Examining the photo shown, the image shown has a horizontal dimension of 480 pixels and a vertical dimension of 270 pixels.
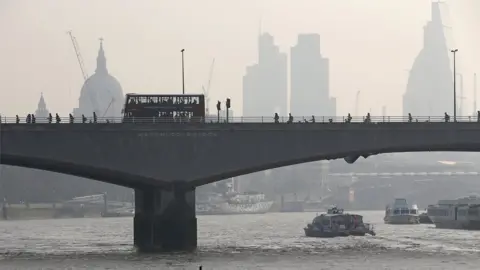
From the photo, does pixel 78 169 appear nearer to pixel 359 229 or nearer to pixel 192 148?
pixel 192 148

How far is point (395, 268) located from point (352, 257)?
674 inches

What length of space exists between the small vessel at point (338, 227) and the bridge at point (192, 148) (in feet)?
155

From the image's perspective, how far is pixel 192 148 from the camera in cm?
13988

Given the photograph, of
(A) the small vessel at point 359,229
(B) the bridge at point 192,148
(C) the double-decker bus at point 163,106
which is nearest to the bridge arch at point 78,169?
(B) the bridge at point 192,148

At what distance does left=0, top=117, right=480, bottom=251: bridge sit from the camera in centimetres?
13775

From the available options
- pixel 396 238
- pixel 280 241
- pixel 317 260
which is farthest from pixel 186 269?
pixel 396 238

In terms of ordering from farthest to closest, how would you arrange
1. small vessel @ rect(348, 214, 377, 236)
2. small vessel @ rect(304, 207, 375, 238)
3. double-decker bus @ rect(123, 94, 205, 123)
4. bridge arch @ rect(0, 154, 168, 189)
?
small vessel @ rect(304, 207, 375, 238) → small vessel @ rect(348, 214, 377, 236) → double-decker bus @ rect(123, 94, 205, 123) → bridge arch @ rect(0, 154, 168, 189)

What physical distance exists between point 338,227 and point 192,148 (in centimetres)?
5444

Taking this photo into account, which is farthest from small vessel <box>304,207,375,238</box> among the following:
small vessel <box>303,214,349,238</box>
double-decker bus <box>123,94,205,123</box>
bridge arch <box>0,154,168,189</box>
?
bridge arch <box>0,154,168,189</box>

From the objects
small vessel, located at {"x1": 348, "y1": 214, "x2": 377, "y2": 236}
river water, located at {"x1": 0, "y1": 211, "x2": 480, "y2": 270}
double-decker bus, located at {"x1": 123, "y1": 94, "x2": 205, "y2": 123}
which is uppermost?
double-decker bus, located at {"x1": 123, "y1": 94, "x2": 205, "y2": 123}

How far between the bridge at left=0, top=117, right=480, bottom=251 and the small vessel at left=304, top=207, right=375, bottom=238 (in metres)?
47.3

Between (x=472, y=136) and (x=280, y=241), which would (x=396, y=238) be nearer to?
(x=280, y=241)

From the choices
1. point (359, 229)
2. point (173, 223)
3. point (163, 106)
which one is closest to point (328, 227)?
point (359, 229)

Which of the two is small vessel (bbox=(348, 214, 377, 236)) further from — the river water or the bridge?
the bridge
